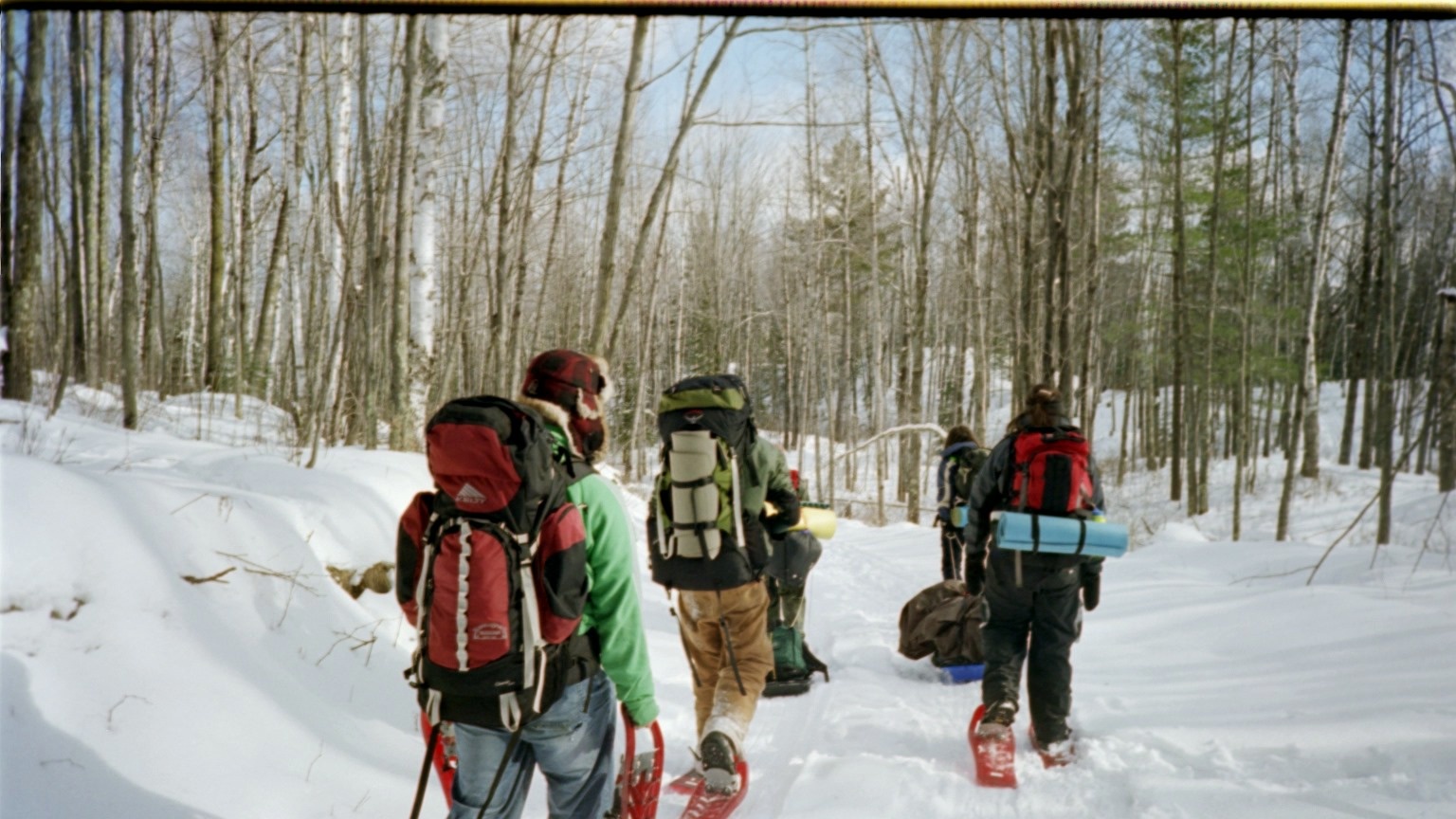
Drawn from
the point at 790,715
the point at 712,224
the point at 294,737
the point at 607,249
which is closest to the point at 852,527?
the point at 712,224

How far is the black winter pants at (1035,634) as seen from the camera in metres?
3.49

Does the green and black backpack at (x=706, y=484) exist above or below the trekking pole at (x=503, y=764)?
above

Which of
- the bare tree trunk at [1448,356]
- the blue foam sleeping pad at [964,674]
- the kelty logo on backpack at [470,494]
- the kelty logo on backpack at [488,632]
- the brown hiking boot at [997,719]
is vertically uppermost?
the bare tree trunk at [1448,356]

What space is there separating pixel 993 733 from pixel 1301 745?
1.32 meters

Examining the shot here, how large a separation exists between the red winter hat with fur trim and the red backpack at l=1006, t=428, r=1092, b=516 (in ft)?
7.37

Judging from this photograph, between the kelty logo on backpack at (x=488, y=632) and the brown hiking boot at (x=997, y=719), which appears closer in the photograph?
the kelty logo on backpack at (x=488, y=632)

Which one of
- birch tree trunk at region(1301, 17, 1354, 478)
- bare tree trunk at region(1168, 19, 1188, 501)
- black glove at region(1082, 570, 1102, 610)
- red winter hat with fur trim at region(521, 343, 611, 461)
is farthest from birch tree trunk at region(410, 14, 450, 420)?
birch tree trunk at region(1301, 17, 1354, 478)

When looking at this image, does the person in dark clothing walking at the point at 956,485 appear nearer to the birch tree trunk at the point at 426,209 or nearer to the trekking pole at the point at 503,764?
the trekking pole at the point at 503,764

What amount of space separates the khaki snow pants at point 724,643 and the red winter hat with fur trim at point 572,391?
50.0 inches

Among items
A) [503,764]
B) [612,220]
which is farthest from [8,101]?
[612,220]

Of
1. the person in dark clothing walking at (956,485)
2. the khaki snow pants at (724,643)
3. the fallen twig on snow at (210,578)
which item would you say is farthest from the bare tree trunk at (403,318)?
the person in dark clothing walking at (956,485)

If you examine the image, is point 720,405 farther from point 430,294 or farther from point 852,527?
point 852,527

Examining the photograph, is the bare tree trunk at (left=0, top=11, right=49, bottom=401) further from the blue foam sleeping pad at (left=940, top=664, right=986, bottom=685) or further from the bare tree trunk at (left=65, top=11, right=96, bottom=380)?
the blue foam sleeping pad at (left=940, top=664, right=986, bottom=685)

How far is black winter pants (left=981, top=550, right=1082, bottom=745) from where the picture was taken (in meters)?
3.49
